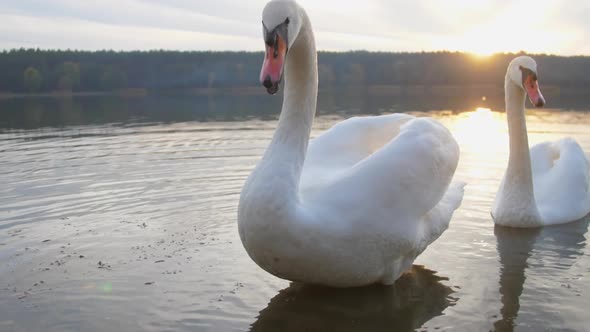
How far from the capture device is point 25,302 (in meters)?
5.40

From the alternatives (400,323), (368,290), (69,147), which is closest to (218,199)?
(368,290)

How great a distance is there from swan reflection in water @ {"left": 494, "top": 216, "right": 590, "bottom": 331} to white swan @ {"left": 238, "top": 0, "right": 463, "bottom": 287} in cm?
86

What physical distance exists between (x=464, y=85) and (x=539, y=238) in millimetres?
83684

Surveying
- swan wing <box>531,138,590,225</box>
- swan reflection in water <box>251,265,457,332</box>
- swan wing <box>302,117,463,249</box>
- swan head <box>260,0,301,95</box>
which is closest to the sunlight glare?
swan wing <box>531,138,590,225</box>

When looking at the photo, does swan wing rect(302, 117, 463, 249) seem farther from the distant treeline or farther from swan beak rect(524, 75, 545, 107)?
the distant treeline

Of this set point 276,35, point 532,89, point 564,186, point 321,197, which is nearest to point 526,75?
point 532,89

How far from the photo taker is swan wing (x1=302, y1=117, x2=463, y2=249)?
4.83m

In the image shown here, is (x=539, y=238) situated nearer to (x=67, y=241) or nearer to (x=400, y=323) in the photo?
(x=400, y=323)

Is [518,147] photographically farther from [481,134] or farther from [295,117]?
[481,134]

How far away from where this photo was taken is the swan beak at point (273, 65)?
3812 mm

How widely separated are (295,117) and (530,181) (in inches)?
167

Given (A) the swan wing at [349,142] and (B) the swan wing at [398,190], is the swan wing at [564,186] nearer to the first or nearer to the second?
(A) the swan wing at [349,142]

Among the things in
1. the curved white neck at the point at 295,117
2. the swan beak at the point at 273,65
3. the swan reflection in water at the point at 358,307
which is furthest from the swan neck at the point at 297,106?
the swan reflection in water at the point at 358,307

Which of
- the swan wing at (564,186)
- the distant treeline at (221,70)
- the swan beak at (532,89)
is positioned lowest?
the swan wing at (564,186)
